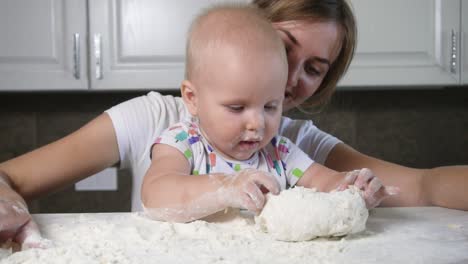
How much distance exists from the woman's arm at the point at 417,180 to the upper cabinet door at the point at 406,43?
71cm

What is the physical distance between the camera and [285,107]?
1.09 metres

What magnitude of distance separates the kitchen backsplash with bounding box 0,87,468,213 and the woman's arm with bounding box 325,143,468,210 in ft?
3.24

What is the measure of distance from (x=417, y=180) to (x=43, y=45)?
1.29 meters

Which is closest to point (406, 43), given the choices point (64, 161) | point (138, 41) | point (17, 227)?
point (138, 41)

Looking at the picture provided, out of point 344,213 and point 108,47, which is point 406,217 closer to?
point 344,213

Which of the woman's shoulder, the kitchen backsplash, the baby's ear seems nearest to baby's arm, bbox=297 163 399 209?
the baby's ear

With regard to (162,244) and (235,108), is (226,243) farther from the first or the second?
(235,108)

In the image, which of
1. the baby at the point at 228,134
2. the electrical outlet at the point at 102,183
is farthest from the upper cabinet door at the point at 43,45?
the baby at the point at 228,134

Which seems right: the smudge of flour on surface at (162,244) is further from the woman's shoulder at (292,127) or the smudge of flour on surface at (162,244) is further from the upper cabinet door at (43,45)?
the upper cabinet door at (43,45)

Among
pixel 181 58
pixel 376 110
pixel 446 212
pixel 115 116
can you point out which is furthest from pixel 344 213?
pixel 376 110

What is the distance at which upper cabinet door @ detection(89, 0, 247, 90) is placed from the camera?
1729 millimetres

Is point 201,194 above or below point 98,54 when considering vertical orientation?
below

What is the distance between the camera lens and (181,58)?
1774 mm

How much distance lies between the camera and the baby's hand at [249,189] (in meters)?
0.66
